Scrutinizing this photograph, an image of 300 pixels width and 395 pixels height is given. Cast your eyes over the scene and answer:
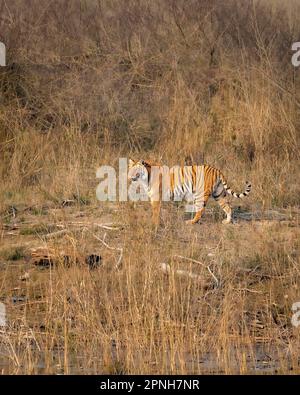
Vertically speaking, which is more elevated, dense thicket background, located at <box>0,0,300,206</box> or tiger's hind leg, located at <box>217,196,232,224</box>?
dense thicket background, located at <box>0,0,300,206</box>

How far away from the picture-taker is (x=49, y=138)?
1091 centimetres

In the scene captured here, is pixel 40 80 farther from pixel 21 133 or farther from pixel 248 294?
pixel 248 294

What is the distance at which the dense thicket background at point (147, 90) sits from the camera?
10172 mm

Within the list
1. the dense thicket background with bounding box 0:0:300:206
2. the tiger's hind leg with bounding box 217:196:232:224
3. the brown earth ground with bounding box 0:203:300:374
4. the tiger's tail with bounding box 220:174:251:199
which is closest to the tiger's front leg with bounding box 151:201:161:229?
the brown earth ground with bounding box 0:203:300:374

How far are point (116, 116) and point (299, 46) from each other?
2.37 meters

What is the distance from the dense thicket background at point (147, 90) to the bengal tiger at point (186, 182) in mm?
418

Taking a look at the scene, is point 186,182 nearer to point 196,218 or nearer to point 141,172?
point 141,172

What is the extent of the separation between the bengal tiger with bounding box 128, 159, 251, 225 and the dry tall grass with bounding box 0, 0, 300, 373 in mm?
254

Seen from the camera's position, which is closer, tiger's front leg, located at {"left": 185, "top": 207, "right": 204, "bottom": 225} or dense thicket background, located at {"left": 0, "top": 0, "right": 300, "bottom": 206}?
tiger's front leg, located at {"left": 185, "top": 207, "right": 204, "bottom": 225}

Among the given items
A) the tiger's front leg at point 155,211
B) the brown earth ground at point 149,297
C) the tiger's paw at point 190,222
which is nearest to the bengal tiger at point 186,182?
the tiger's front leg at point 155,211

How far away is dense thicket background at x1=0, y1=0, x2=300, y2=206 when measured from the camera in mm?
10172

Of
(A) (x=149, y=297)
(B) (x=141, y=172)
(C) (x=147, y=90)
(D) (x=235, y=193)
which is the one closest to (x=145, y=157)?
(B) (x=141, y=172)

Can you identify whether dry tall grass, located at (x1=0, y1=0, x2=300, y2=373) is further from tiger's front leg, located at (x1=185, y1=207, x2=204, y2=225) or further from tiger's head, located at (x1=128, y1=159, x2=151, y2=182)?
tiger's head, located at (x1=128, y1=159, x2=151, y2=182)

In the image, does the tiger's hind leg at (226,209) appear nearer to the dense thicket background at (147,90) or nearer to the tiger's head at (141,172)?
the dense thicket background at (147,90)
